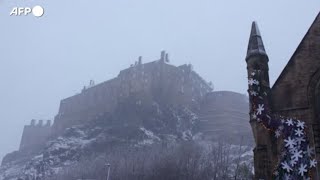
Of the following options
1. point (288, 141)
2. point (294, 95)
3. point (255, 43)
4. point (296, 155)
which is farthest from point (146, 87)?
point (296, 155)

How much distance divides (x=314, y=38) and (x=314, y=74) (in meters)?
1.30

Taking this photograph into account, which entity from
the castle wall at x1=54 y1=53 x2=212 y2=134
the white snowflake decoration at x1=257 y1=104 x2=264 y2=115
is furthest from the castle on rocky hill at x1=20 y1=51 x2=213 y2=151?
the white snowflake decoration at x1=257 y1=104 x2=264 y2=115

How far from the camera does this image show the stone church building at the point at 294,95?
12.0 metres

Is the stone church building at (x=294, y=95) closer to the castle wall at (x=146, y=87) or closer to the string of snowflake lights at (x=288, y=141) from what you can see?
the string of snowflake lights at (x=288, y=141)

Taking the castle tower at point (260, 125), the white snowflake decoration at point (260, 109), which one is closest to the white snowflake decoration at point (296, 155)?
the castle tower at point (260, 125)

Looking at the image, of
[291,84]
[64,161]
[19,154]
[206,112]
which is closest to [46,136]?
[19,154]

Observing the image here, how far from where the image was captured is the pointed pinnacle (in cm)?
1340

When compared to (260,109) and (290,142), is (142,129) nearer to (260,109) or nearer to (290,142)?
(260,109)

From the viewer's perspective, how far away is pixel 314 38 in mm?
12938

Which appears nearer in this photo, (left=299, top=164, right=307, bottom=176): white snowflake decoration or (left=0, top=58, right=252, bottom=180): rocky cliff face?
(left=299, top=164, right=307, bottom=176): white snowflake decoration

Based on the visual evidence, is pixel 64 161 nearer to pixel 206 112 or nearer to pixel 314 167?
pixel 206 112

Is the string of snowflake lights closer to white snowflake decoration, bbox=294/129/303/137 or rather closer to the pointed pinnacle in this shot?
white snowflake decoration, bbox=294/129/303/137

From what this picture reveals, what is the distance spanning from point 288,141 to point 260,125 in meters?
0.98

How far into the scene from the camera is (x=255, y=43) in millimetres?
13672
